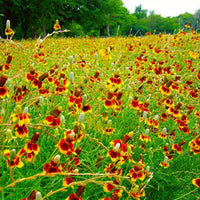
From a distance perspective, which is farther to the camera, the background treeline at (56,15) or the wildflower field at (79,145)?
the background treeline at (56,15)

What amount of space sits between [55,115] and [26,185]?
49 centimetres

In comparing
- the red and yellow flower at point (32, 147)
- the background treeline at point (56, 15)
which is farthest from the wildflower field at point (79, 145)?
the background treeline at point (56, 15)

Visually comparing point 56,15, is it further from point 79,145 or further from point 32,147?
point 32,147

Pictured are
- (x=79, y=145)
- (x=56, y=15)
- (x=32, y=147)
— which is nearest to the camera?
(x=32, y=147)

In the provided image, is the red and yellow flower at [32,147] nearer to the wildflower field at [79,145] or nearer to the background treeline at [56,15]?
the wildflower field at [79,145]

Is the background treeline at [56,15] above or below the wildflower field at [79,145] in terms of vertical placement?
above

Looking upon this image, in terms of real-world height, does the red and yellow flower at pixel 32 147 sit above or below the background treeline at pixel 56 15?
below

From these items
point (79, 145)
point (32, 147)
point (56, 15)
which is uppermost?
point (56, 15)

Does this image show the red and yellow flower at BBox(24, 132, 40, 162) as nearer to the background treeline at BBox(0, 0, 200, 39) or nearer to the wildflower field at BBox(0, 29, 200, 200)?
the wildflower field at BBox(0, 29, 200, 200)

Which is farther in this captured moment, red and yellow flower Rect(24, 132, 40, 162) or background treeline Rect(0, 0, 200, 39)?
background treeline Rect(0, 0, 200, 39)

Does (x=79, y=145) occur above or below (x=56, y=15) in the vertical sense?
below

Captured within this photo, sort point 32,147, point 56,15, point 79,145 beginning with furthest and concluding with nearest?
point 56,15 → point 79,145 → point 32,147

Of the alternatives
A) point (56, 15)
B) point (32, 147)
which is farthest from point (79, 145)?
point (56, 15)

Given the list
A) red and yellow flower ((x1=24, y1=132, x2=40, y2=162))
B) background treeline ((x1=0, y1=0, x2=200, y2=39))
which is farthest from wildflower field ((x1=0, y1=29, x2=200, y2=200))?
background treeline ((x1=0, y1=0, x2=200, y2=39))
